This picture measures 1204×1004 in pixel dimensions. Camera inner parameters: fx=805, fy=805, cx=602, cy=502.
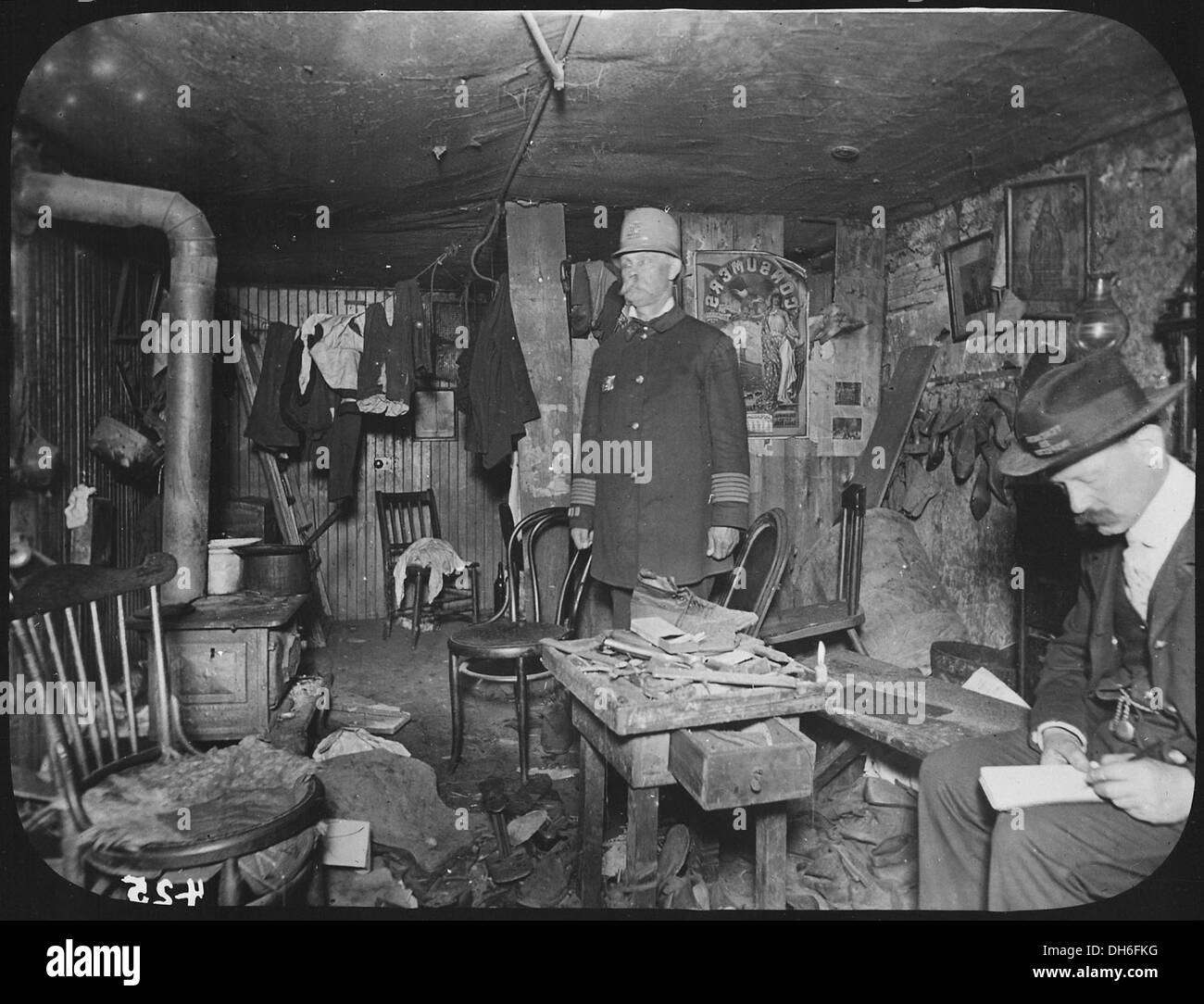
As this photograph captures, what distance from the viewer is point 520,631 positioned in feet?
12.9

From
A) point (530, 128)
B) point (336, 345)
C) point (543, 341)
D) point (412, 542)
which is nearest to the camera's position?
point (530, 128)

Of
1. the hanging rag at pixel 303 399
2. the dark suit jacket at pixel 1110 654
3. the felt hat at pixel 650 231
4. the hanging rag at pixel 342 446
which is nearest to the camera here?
the dark suit jacket at pixel 1110 654

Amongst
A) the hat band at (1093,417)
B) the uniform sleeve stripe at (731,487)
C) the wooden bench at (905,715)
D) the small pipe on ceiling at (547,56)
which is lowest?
the wooden bench at (905,715)

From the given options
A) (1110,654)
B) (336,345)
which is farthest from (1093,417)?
(336,345)

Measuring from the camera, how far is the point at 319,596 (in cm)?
725

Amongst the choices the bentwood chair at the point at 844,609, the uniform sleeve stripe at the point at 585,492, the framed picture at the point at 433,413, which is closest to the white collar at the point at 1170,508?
the bentwood chair at the point at 844,609

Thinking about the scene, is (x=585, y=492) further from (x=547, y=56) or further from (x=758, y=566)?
(x=547, y=56)

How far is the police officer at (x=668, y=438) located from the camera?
11.4 ft

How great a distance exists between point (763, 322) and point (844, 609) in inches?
81.6

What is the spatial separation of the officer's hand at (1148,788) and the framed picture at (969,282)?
3152 millimetres

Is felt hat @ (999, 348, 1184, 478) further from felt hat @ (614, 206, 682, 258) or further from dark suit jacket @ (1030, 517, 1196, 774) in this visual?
felt hat @ (614, 206, 682, 258)

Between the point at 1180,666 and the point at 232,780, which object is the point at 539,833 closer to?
the point at 232,780

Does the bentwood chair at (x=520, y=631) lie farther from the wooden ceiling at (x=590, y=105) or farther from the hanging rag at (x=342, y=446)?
the hanging rag at (x=342, y=446)

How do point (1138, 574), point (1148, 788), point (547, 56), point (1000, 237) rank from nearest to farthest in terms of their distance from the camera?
1. point (1148, 788)
2. point (1138, 574)
3. point (547, 56)
4. point (1000, 237)
